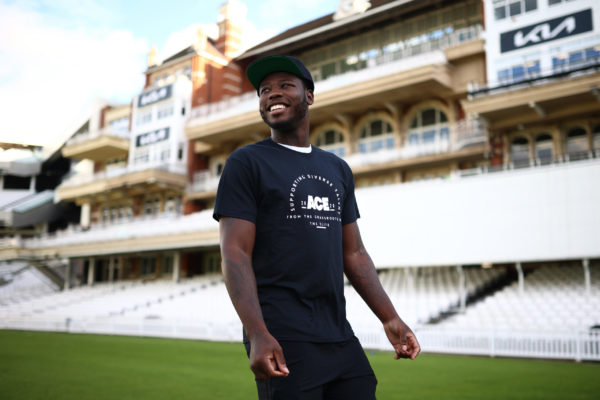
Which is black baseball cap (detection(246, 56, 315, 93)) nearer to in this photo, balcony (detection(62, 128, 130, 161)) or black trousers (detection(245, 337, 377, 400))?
black trousers (detection(245, 337, 377, 400))

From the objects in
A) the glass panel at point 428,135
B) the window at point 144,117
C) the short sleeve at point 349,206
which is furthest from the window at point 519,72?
the window at point 144,117

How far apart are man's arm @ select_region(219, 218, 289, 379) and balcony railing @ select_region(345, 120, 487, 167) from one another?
2582 cm

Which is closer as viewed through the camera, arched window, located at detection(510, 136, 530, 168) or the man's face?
the man's face

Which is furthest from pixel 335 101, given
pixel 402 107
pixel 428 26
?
pixel 428 26

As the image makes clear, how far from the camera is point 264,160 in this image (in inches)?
107

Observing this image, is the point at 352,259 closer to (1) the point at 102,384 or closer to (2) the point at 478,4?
(1) the point at 102,384

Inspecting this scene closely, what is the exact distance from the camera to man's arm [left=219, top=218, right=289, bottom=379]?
2328 mm

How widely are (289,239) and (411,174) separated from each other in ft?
94.8

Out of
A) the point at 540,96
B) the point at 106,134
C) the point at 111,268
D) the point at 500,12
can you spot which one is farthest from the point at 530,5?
the point at 111,268

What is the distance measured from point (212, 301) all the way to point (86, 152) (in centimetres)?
2266

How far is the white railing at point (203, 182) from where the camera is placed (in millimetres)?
38250

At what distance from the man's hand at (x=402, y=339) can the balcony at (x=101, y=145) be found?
42.0 m

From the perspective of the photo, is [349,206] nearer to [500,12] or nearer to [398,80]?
[398,80]

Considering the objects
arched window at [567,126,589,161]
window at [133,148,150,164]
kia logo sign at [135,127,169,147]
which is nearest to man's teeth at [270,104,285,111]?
arched window at [567,126,589,161]
